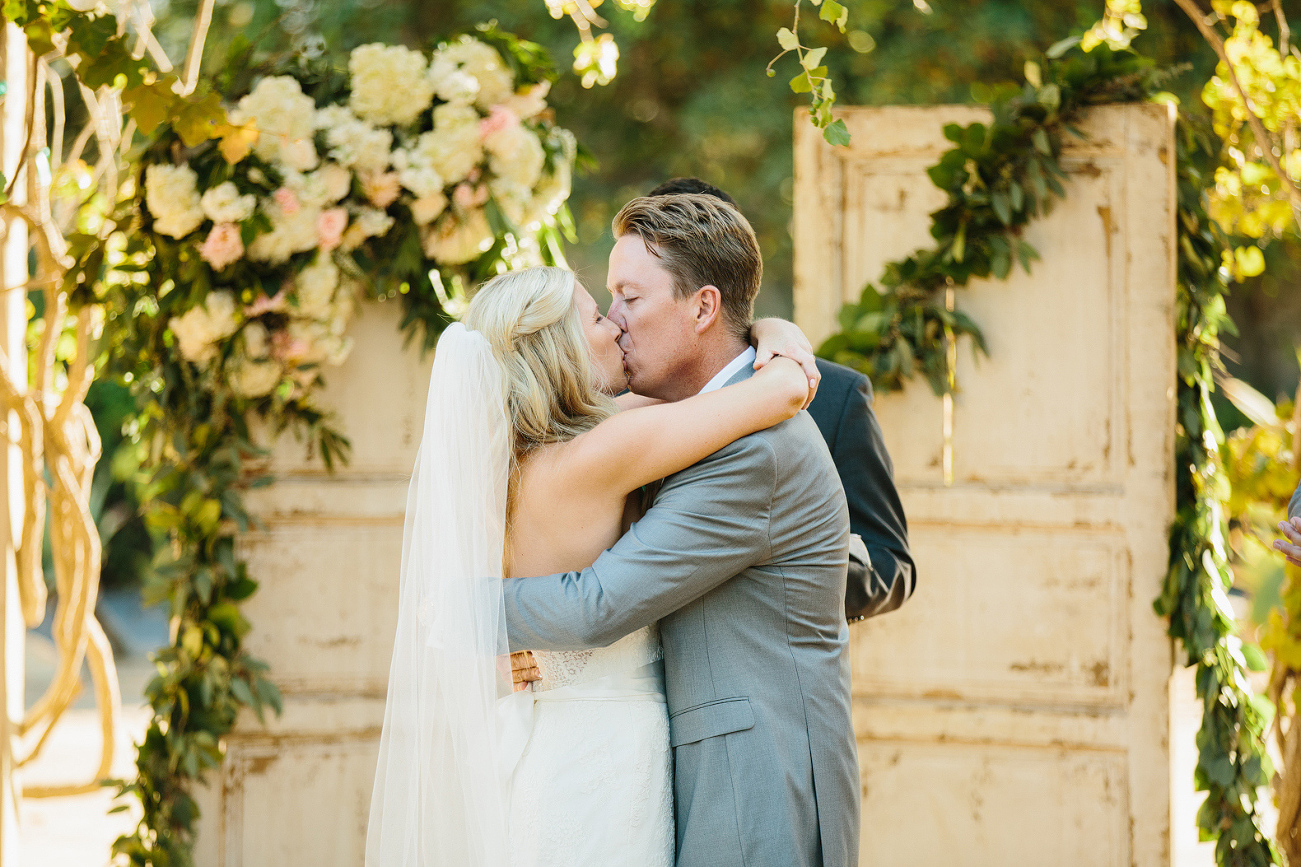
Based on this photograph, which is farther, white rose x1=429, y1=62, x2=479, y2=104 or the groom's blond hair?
white rose x1=429, y1=62, x2=479, y2=104

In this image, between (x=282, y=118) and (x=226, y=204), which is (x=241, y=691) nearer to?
(x=226, y=204)

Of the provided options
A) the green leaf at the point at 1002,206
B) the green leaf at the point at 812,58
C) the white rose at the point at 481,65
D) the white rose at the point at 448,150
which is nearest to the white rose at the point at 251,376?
the white rose at the point at 448,150

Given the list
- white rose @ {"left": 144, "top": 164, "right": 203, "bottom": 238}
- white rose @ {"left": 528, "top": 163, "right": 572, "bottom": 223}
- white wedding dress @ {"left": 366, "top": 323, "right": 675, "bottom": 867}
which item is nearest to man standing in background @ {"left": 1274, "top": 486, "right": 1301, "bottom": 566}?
white wedding dress @ {"left": 366, "top": 323, "right": 675, "bottom": 867}

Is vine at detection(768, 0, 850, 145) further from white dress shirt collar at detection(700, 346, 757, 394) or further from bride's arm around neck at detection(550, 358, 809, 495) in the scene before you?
bride's arm around neck at detection(550, 358, 809, 495)

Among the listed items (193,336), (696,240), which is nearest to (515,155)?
(193,336)

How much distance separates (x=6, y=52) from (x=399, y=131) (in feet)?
3.58

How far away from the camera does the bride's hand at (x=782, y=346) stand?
6.72 ft

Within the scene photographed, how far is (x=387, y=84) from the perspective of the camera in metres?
3.34

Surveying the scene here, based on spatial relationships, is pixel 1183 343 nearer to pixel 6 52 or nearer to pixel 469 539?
pixel 469 539

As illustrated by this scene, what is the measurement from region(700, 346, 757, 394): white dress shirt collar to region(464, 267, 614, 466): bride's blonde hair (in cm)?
25

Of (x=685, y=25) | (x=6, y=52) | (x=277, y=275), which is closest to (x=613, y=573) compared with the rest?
(x=277, y=275)

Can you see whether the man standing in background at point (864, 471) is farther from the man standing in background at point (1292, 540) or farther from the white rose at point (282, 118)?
the white rose at point (282, 118)

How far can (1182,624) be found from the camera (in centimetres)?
334

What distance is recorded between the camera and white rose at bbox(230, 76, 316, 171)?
3.25m
